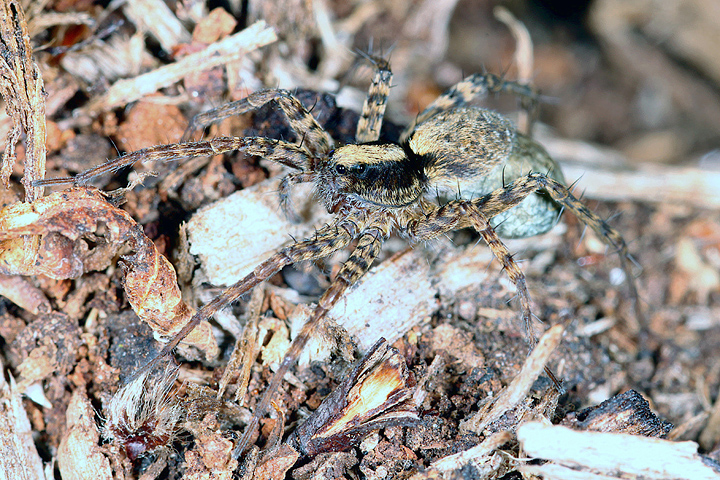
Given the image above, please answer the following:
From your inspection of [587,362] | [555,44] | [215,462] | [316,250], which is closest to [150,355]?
[215,462]

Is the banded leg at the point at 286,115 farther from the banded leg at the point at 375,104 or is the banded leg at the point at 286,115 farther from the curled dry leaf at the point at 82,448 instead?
the curled dry leaf at the point at 82,448

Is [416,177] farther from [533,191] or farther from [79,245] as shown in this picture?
[79,245]

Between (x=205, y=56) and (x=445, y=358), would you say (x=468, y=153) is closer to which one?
(x=445, y=358)

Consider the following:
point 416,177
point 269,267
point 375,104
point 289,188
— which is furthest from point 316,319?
point 375,104

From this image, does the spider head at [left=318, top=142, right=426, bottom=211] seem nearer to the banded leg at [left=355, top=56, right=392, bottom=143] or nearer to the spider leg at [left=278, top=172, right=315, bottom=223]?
the spider leg at [left=278, top=172, right=315, bottom=223]

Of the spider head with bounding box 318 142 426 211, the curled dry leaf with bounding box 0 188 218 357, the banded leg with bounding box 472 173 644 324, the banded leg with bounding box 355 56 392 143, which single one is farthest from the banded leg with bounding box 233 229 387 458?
the banded leg with bounding box 355 56 392 143

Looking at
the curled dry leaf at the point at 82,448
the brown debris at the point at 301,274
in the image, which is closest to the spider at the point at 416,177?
the brown debris at the point at 301,274
